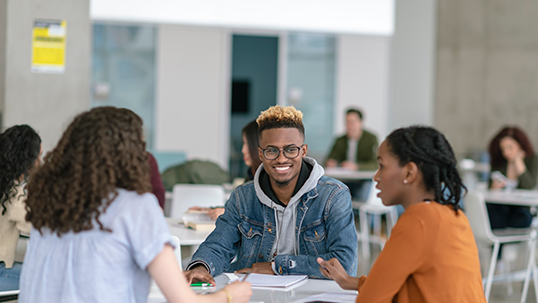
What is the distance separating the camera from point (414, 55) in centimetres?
697

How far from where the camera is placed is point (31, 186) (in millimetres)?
1278

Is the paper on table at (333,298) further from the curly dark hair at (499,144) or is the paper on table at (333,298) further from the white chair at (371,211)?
the curly dark hair at (499,144)

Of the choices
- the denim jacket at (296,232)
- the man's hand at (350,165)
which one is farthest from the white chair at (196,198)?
the man's hand at (350,165)

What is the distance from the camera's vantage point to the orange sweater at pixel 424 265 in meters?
1.39

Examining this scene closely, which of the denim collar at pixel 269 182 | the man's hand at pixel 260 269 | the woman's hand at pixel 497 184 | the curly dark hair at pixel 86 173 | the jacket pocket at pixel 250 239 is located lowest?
the woman's hand at pixel 497 184

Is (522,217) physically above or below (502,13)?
below

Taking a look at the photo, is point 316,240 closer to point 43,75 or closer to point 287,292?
point 287,292

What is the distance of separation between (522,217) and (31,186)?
447 centimetres

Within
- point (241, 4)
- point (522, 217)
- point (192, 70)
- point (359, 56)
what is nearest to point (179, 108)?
point (192, 70)

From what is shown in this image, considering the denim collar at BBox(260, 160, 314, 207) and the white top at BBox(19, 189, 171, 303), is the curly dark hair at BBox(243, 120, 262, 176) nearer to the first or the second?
the denim collar at BBox(260, 160, 314, 207)

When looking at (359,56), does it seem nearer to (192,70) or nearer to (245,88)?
(245,88)

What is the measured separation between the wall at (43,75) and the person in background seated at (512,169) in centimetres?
381

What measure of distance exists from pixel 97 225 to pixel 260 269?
798mm

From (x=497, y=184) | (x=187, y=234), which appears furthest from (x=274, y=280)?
(x=497, y=184)
